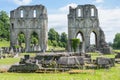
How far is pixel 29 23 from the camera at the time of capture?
86.9m

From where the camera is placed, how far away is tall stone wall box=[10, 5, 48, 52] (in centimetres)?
8638

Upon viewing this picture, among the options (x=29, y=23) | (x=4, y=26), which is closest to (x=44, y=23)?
(x=29, y=23)

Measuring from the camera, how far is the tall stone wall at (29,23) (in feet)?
283

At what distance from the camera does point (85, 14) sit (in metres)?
85.3

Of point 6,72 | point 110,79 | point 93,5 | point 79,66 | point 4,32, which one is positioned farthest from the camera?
point 4,32

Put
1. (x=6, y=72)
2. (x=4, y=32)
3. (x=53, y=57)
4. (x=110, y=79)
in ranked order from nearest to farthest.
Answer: (x=110, y=79) < (x=6, y=72) < (x=53, y=57) < (x=4, y=32)

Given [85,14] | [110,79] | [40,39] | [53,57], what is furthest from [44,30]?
[110,79]

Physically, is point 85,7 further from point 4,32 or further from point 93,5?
point 4,32

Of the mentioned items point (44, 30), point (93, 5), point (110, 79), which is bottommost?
point (110, 79)

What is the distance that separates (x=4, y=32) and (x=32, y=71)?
96.3 m

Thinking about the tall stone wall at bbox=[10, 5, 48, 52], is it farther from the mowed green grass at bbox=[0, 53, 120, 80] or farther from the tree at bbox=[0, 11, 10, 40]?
the mowed green grass at bbox=[0, 53, 120, 80]

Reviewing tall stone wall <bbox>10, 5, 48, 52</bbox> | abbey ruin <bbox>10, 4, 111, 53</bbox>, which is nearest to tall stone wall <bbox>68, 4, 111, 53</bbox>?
abbey ruin <bbox>10, 4, 111, 53</bbox>

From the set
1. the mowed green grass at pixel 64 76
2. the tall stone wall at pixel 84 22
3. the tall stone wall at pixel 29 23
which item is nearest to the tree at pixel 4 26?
the tall stone wall at pixel 29 23

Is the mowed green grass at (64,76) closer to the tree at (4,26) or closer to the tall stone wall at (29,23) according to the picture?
the tall stone wall at (29,23)
